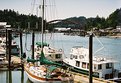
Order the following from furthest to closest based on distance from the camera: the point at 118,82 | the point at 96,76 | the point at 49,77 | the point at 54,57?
the point at 54,57
the point at 96,76
the point at 118,82
the point at 49,77

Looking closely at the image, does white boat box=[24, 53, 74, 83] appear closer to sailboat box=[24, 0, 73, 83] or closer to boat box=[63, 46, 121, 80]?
sailboat box=[24, 0, 73, 83]

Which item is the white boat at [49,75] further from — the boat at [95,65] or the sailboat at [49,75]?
the boat at [95,65]

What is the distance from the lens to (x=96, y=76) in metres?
40.2

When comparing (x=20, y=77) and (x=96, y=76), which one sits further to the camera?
(x=20, y=77)

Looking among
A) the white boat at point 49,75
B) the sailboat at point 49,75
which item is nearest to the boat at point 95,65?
the sailboat at point 49,75

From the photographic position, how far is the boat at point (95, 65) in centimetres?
4062

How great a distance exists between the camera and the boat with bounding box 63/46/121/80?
40.6m

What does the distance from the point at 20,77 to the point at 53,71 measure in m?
11.1

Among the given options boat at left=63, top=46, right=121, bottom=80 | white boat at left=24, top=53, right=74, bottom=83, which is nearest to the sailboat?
white boat at left=24, top=53, right=74, bottom=83

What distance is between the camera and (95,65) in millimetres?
40844

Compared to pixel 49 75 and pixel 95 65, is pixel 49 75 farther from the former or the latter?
pixel 95 65

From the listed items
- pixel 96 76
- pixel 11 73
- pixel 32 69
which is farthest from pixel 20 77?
pixel 96 76

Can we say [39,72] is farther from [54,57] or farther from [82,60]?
[54,57]

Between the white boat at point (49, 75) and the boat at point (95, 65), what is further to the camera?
the boat at point (95, 65)
